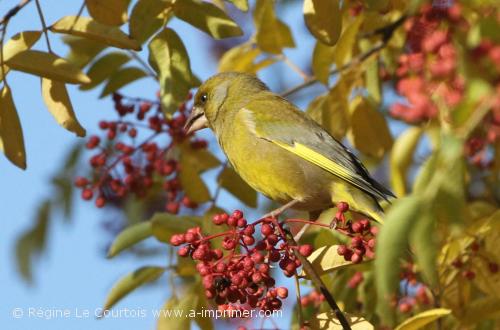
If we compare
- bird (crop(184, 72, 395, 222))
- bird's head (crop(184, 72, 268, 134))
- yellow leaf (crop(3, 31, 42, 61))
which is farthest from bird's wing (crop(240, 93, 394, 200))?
yellow leaf (crop(3, 31, 42, 61))

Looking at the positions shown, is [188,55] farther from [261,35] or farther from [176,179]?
[176,179]

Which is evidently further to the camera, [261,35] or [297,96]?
[297,96]

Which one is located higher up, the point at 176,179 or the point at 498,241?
the point at 176,179

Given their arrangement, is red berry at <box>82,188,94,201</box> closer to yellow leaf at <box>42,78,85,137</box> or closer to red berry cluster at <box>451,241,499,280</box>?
yellow leaf at <box>42,78,85,137</box>

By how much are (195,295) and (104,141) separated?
1.57 meters

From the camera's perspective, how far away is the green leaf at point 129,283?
3689 millimetres

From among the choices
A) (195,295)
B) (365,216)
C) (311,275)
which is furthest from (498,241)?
(195,295)

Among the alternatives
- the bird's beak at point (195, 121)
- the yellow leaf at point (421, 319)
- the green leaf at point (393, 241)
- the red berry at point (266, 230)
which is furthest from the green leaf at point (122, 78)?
the green leaf at point (393, 241)

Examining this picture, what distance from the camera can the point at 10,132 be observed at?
9.76 ft

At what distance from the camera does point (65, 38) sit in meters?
3.99

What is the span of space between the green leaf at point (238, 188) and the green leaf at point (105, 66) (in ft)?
2.52

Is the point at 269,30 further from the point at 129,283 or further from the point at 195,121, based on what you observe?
the point at 129,283

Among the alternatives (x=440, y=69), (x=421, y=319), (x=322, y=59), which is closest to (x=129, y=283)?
(x=322, y=59)

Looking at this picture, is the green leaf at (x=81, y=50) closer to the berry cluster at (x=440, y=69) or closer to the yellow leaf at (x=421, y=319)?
the berry cluster at (x=440, y=69)
